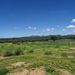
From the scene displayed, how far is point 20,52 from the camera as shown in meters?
22.5

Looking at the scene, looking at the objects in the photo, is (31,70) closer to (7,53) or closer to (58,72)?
(58,72)

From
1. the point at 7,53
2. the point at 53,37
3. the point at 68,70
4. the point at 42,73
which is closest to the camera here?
the point at 42,73

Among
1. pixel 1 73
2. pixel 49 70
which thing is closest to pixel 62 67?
pixel 49 70

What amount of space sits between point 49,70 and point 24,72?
184cm

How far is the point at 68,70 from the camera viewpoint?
37.2 feet

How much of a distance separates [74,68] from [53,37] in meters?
68.1

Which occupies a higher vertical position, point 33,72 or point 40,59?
point 40,59

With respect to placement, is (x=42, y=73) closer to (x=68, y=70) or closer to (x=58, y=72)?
(x=58, y=72)

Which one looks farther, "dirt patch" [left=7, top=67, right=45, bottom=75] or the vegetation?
the vegetation

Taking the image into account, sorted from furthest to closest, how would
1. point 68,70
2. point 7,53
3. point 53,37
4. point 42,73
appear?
1. point 53,37
2. point 7,53
3. point 68,70
4. point 42,73

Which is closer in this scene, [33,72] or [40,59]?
[33,72]

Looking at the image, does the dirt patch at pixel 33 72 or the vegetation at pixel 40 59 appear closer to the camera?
the dirt patch at pixel 33 72

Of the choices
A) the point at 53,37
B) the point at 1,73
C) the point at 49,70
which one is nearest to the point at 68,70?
the point at 49,70

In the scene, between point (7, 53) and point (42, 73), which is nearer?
point (42, 73)
